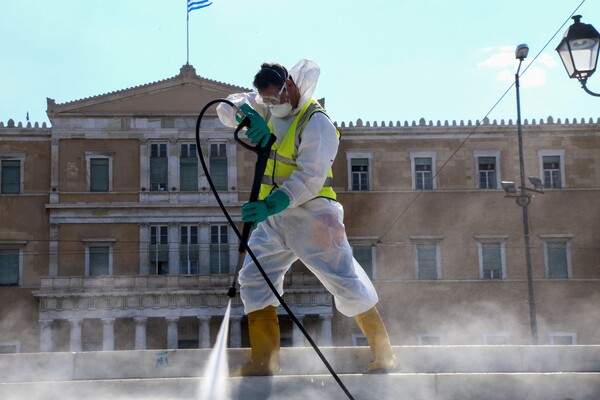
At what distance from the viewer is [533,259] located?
1182 inches

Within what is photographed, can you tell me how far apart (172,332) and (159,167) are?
533 cm

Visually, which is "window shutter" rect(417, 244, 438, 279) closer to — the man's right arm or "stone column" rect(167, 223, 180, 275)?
"stone column" rect(167, 223, 180, 275)

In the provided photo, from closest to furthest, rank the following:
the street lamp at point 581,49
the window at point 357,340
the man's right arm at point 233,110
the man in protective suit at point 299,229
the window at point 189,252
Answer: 1. the man in protective suit at point 299,229
2. the man's right arm at point 233,110
3. the street lamp at point 581,49
4. the window at point 357,340
5. the window at point 189,252

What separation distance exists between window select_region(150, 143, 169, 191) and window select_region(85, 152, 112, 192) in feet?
4.36

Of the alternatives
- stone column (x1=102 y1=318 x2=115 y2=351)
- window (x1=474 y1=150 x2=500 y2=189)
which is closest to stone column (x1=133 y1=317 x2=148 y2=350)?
stone column (x1=102 y1=318 x2=115 y2=351)

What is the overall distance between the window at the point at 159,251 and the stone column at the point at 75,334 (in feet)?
9.06

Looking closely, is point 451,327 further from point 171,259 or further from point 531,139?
point 171,259

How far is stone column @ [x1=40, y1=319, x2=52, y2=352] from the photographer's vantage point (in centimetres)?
2833

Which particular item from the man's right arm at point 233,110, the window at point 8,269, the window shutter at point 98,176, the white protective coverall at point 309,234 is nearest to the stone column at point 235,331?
the window shutter at point 98,176

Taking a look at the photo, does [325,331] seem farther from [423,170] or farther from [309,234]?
[309,234]

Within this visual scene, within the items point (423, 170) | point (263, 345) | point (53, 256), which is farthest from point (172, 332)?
point (263, 345)

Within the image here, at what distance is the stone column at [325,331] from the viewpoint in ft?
94.2

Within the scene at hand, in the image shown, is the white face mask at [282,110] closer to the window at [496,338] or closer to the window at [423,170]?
the window at [496,338]

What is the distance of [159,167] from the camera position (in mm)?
30047
